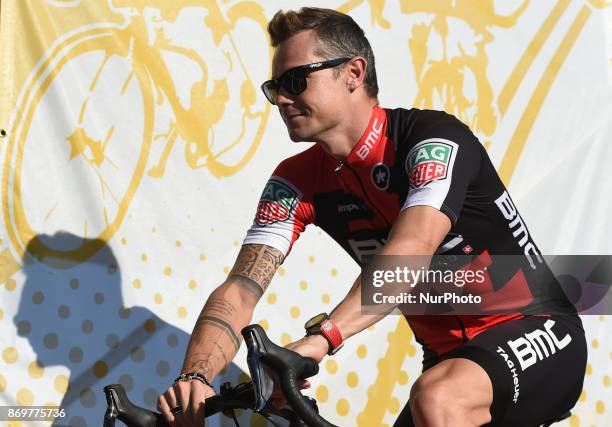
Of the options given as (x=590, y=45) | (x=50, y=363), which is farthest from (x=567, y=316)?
(x=590, y=45)

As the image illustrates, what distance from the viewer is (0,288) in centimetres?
347

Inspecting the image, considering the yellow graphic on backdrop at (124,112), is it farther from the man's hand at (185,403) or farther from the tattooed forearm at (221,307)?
the man's hand at (185,403)

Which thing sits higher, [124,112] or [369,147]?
[124,112]

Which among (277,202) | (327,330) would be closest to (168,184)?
(277,202)

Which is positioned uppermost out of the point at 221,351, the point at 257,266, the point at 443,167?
the point at 443,167

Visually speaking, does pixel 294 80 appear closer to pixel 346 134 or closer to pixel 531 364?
pixel 346 134

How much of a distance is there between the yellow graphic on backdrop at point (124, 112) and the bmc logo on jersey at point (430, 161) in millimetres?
1486

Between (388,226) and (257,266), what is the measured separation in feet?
1.45

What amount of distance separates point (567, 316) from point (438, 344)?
0.42 m

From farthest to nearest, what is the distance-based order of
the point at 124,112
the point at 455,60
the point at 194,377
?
the point at 455,60
the point at 124,112
the point at 194,377

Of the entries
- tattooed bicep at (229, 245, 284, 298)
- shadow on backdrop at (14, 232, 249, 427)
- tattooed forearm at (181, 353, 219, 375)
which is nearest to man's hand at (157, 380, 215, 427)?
tattooed forearm at (181, 353, 219, 375)

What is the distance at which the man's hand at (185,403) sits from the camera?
2273mm

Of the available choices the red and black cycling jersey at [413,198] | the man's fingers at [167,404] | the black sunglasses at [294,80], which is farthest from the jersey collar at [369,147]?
the man's fingers at [167,404]

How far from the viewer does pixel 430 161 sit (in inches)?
98.2
